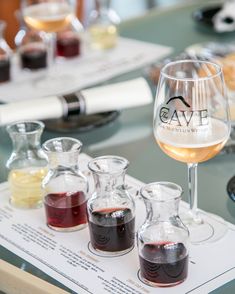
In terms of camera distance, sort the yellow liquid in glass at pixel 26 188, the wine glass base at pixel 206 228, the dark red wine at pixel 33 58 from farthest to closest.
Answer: the dark red wine at pixel 33 58 → the yellow liquid in glass at pixel 26 188 → the wine glass base at pixel 206 228

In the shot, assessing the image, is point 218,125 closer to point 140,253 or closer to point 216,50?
point 140,253

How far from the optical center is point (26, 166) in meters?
1.23

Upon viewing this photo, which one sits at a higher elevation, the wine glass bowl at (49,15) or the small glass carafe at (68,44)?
the wine glass bowl at (49,15)

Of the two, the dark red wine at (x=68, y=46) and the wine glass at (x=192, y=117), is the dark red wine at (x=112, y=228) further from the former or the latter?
the dark red wine at (x=68, y=46)

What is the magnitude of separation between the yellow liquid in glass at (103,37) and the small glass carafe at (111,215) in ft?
2.93

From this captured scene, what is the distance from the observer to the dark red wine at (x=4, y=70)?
171cm

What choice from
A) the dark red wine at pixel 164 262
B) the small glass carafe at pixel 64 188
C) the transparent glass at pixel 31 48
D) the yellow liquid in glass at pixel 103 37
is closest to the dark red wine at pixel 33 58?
the transparent glass at pixel 31 48

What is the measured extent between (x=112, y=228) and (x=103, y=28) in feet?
3.23

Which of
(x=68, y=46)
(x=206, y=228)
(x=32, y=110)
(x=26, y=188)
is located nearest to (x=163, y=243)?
(x=206, y=228)

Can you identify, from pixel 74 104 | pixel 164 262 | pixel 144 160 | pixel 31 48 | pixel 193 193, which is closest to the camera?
pixel 164 262

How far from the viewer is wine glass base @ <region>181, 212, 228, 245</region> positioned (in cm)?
107

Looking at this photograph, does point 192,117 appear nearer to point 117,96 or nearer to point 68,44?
point 117,96

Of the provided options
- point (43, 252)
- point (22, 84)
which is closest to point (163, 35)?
point (22, 84)

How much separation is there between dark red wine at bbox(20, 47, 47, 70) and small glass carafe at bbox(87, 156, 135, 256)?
779 mm
